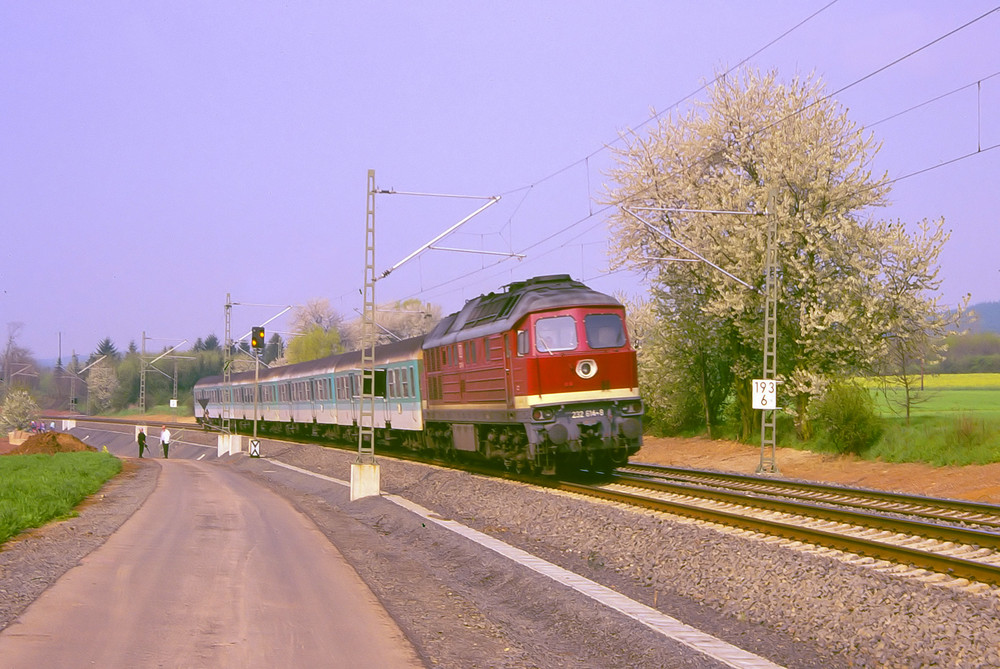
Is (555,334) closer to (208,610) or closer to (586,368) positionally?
(586,368)

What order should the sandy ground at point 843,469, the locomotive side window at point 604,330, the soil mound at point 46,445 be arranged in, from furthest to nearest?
the soil mound at point 46,445 < the sandy ground at point 843,469 < the locomotive side window at point 604,330

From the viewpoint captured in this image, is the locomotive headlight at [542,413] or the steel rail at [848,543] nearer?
the steel rail at [848,543]

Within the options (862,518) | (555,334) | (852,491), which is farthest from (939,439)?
(862,518)

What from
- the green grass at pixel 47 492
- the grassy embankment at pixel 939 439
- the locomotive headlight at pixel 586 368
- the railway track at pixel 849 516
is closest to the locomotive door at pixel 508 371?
the locomotive headlight at pixel 586 368

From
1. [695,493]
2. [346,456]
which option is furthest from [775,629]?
[346,456]

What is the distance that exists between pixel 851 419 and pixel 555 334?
42.0 ft

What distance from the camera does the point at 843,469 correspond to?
92.0 ft

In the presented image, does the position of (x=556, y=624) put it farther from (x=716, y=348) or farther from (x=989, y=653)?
(x=716, y=348)

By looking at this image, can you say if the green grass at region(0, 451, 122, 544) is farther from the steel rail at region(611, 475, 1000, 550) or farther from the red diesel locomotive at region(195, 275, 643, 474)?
the steel rail at region(611, 475, 1000, 550)

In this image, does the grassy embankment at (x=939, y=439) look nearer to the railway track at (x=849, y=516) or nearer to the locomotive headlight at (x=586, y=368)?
the railway track at (x=849, y=516)

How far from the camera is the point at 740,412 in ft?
127

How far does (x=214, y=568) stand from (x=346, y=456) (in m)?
24.0

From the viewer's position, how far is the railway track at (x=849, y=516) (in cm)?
1166

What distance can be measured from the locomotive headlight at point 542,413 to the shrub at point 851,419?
12.8 metres
